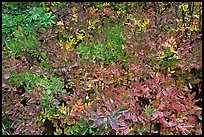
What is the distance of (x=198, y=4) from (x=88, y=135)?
1150mm

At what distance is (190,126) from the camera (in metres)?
1.45

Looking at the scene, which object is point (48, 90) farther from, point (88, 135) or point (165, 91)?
point (165, 91)

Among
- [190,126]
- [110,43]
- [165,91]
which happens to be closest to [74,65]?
[110,43]

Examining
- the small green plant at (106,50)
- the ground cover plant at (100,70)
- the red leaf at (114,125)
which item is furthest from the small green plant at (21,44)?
the red leaf at (114,125)

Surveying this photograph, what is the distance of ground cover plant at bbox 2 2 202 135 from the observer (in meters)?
1.46

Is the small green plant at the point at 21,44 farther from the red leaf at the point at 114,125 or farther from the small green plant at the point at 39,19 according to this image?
the red leaf at the point at 114,125

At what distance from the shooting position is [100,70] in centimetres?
157

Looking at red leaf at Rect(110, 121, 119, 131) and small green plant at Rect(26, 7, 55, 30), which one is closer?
red leaf at Rect(110, 121, 119, 131)

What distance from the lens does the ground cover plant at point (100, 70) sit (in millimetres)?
1458

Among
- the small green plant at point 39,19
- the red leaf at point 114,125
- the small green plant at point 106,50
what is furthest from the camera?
the small green plant at point 39,19

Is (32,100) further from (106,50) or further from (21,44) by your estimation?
(106,50)

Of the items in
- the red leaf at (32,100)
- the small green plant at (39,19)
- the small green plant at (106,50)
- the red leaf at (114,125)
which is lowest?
the red leaf at (114,125)

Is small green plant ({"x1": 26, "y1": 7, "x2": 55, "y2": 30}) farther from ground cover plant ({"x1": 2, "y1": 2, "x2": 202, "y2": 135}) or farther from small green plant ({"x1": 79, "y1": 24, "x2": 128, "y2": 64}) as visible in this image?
small green plant ({"x1": 79, "y1": 24, "x2": 128, "y2": 64})

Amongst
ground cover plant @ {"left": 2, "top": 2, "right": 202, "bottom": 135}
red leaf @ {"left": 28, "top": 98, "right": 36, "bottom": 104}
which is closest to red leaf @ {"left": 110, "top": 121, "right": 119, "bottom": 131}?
ground cover plant @ {"left": 2, "top": 2, "right": 202, "bottom": 135}
